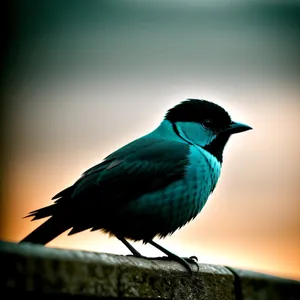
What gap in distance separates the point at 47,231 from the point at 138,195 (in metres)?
0.59

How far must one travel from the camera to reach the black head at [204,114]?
4391 mm

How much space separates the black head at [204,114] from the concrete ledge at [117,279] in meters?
2.16

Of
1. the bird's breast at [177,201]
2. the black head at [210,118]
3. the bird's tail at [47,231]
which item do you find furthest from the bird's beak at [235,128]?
the bird's tail at [47,231]

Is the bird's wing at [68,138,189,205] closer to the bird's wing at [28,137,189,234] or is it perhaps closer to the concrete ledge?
the bird's wing at [28,137,189,234]

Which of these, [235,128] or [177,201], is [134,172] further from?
[235,128]

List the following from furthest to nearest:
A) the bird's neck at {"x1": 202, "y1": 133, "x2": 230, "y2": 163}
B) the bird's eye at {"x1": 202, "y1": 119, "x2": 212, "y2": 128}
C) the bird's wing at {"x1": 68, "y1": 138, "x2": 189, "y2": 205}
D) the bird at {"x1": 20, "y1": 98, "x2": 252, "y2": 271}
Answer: the bird's eye at {"x1": 202, "y1": 119, "x2": 212, "y2": 128} < the bird's neck at {"x1": 202, "y1": 133, "x2": 230, "y2": 163} < the bird's wing at {"x1": 68, "y1": 138, "x2": 189, "y2": 205} < the bird at {"x1": 20, "y1": 98, "x2": 252, "y2": 271}

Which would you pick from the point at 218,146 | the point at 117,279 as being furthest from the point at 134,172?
the point at 117,279

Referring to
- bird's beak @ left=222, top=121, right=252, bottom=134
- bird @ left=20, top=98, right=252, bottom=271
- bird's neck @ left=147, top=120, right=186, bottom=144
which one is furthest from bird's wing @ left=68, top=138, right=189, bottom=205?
bird's beak @ left=222, top=121, right=252, bottom=134

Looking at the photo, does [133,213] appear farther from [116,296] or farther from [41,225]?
[116,296]

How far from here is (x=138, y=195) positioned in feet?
12.1

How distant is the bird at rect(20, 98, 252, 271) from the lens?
3553 millimetres

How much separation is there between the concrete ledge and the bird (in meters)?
1.27

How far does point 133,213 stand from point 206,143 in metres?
0.93

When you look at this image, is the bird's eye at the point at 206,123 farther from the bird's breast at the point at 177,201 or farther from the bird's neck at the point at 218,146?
the bird's breast at the point at 177,201
